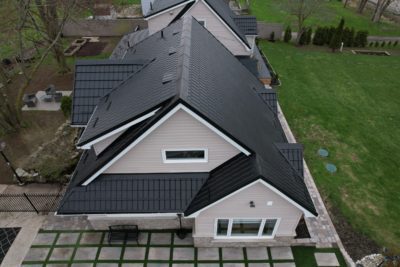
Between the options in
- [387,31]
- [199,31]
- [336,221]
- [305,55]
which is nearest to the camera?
[336,221]

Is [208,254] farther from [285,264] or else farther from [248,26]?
[248,26]

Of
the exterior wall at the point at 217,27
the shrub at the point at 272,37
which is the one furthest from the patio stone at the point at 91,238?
the shrub at the point at 272,37

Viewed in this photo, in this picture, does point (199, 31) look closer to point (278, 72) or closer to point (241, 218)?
point (241, 218)

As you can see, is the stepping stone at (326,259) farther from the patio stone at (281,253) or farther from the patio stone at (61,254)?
the patio stone at (61,254)

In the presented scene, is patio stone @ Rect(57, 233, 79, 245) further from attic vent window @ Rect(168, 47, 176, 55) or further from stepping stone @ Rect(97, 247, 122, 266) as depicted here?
attic vent window @ Rect(168, 47, 176, 55)

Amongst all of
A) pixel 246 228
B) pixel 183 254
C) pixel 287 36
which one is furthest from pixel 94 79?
pixel 287 36

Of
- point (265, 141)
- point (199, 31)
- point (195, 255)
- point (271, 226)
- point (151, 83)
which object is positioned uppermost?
point (199, 31)

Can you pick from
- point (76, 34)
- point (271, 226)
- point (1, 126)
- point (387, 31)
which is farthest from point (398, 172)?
point (76, 34)
